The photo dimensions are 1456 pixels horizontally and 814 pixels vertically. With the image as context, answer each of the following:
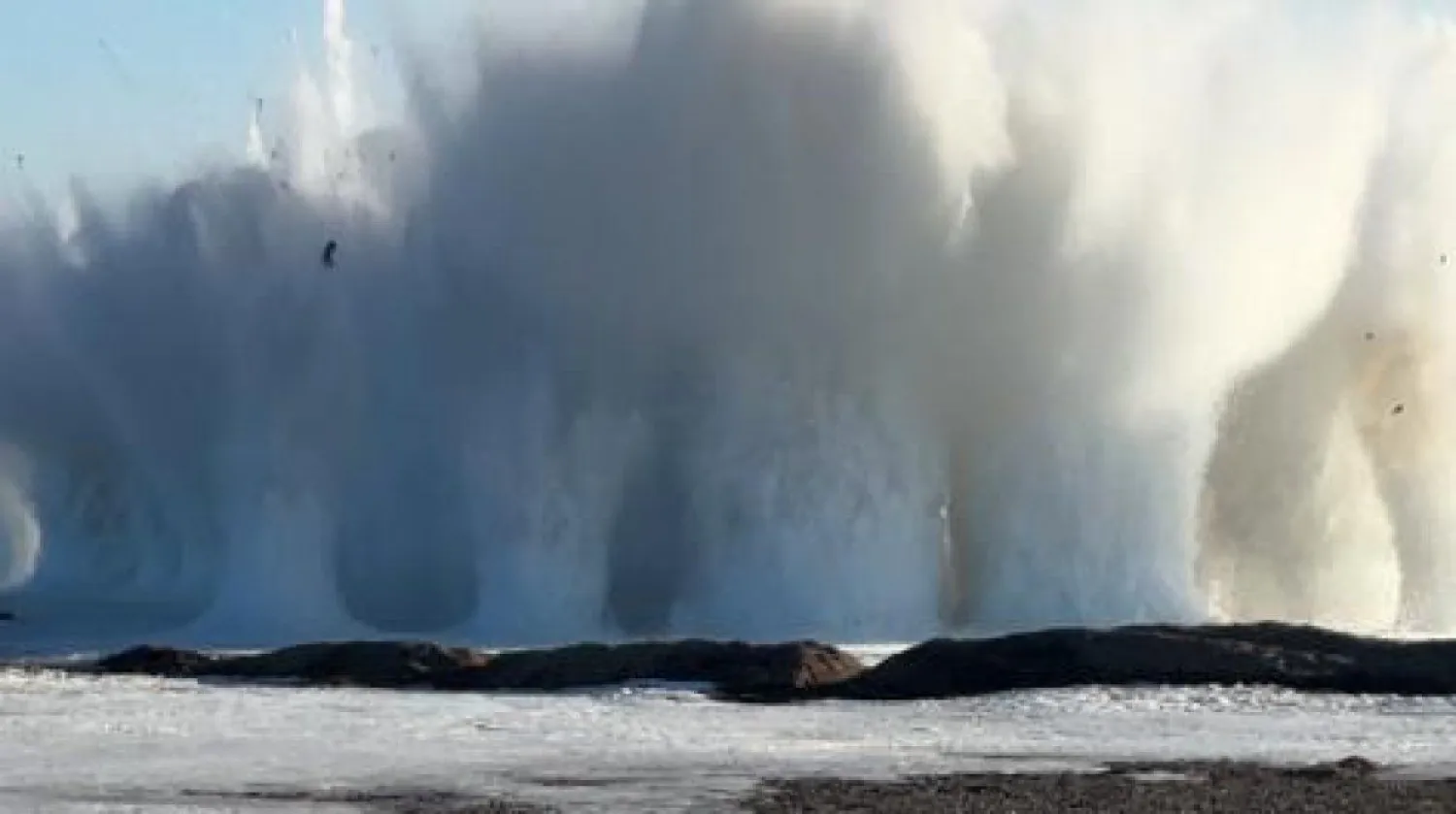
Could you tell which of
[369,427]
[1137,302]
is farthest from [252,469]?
[1137,302]

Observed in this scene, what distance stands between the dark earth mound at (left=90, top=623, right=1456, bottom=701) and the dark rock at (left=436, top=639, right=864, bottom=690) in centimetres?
2

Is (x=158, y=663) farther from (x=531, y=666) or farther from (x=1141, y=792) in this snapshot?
(x=1141, y=792)

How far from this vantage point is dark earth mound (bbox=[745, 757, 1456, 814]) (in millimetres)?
23047

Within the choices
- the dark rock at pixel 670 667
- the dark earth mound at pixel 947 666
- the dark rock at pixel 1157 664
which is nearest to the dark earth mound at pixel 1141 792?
the dark rock at pixel 1157 664

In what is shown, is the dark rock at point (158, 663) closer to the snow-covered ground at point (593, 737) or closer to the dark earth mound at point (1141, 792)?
the snow-covered ground at point (593, 737)

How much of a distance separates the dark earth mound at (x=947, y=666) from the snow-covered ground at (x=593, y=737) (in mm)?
958

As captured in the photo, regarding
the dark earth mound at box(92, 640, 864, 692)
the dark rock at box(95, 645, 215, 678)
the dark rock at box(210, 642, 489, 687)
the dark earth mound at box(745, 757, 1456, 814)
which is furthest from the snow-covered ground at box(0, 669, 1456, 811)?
the dark rock at box(95, 645, 215, 678)

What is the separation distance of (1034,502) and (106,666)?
16.9 metres

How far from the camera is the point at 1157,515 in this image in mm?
50469

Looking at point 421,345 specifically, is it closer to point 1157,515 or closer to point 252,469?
point 252,469

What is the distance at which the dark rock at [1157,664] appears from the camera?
35281 millimetres

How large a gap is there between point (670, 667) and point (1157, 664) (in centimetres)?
612

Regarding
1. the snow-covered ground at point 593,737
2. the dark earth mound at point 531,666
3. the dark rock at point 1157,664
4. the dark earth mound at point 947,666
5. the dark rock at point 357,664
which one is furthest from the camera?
the dark rock at point 357,664

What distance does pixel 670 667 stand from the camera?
124 ft
